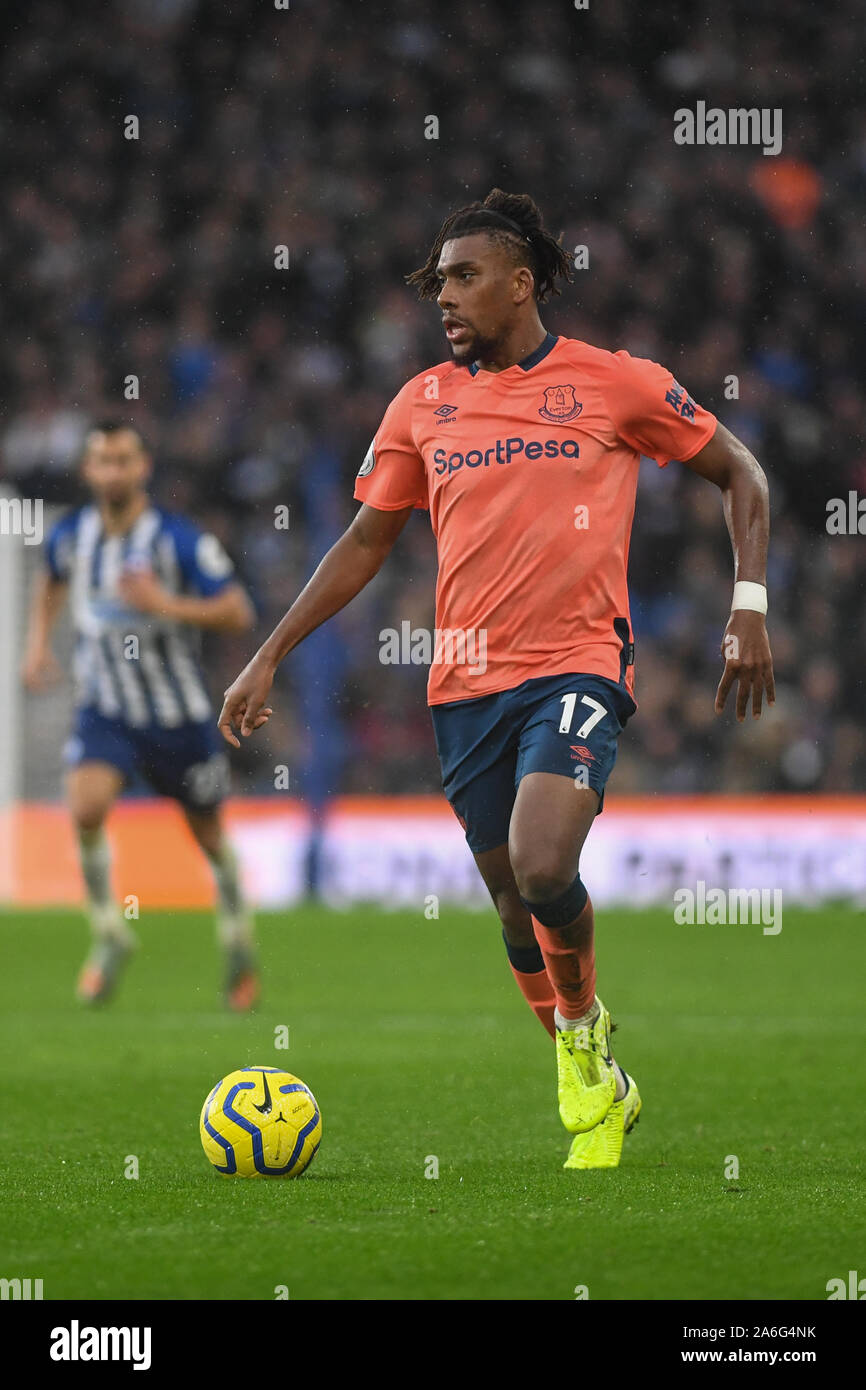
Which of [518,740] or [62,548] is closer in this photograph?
[518,740]

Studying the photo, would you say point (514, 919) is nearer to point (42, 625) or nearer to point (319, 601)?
point (319, 601)

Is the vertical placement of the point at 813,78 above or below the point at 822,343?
above

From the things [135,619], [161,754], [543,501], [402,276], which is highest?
[402,276]

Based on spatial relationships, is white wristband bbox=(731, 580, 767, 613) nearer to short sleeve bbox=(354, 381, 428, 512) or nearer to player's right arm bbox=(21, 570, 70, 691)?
short sleeve bbox=(354, 381, 428, 512)

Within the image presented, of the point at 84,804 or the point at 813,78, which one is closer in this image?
the point at 84,804

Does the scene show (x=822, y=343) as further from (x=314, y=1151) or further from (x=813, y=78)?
(x=314, y=1151)

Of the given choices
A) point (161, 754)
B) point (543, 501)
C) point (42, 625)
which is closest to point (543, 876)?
point (543, 501)

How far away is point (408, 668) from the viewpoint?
15.9 meters

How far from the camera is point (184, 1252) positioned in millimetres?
3955

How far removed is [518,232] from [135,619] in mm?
4884
